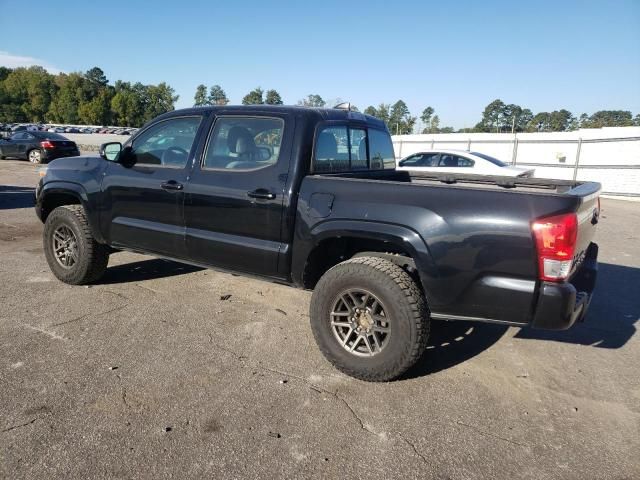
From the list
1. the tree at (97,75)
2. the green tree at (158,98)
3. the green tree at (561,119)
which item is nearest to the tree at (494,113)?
the green tree at (561,119)

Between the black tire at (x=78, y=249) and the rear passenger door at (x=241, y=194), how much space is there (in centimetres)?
133

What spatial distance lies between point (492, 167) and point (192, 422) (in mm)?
11461

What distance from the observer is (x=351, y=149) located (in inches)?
168

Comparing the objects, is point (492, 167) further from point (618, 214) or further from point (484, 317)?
point (484, 317)

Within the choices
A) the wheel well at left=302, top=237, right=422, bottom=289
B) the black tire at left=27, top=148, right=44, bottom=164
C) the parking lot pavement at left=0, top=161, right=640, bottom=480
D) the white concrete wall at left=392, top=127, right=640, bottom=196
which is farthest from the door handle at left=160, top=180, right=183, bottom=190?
the black tire at left=27, top=148, right=44, bottom=164

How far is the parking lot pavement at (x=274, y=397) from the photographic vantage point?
2.44 m

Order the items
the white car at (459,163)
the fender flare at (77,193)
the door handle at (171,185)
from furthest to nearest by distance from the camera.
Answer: the white car at (459,163)
the fender flare at (77,193)
the door handle at (171,185)

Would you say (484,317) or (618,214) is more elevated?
(484,317)

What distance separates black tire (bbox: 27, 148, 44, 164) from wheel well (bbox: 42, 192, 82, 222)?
57.0 ft

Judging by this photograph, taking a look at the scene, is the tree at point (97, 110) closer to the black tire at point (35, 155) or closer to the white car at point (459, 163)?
the black tire at point (35, 155)

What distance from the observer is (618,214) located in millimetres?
12406

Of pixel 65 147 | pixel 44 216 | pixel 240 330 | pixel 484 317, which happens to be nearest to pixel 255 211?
pixel 240 330

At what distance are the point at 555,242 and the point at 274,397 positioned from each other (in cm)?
192

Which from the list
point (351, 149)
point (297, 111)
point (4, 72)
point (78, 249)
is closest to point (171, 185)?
point (297, 111)
